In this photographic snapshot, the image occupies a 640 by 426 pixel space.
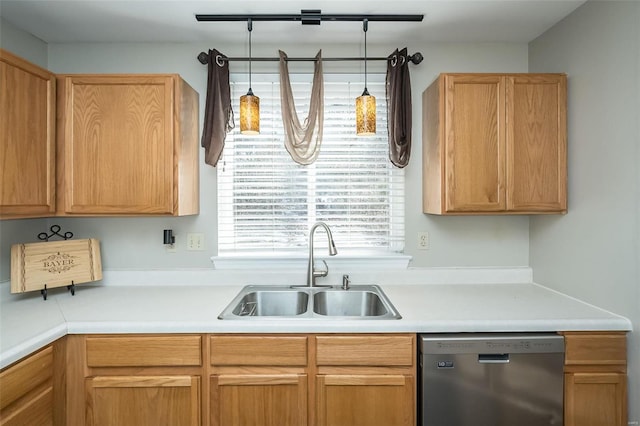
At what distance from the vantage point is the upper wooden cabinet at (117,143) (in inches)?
75.3

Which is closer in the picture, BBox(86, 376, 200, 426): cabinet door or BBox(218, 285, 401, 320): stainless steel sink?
BBox(86, 376, 200, 426): cabinet door

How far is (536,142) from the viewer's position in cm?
194

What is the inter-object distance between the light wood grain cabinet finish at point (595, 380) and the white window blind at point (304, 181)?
106 cm

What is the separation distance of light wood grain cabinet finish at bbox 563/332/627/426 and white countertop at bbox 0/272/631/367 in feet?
0.20

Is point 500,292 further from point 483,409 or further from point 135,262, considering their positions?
point 135,262

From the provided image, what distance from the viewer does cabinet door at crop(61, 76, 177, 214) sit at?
1914 millimetres

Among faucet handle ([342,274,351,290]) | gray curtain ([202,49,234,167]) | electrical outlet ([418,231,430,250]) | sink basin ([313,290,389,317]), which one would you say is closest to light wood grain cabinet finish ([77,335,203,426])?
sink basin ([313,290,389,317])

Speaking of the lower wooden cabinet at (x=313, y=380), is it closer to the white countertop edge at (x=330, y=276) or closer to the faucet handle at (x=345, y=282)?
the faucet handle at (x=345, y=282)

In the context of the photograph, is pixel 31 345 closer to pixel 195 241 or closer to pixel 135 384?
pixel 135 384

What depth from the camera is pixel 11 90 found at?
166 centimetres

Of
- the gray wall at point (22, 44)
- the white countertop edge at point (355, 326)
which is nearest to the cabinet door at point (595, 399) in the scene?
the white countertop edge at point (355, 326)

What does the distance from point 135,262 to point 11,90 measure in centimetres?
111

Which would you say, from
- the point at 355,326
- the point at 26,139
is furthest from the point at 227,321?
the point at 26,139

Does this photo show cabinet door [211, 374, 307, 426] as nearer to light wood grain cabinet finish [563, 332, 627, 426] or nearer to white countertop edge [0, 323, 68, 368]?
white countertop edge [0, 323, 68, 368]
